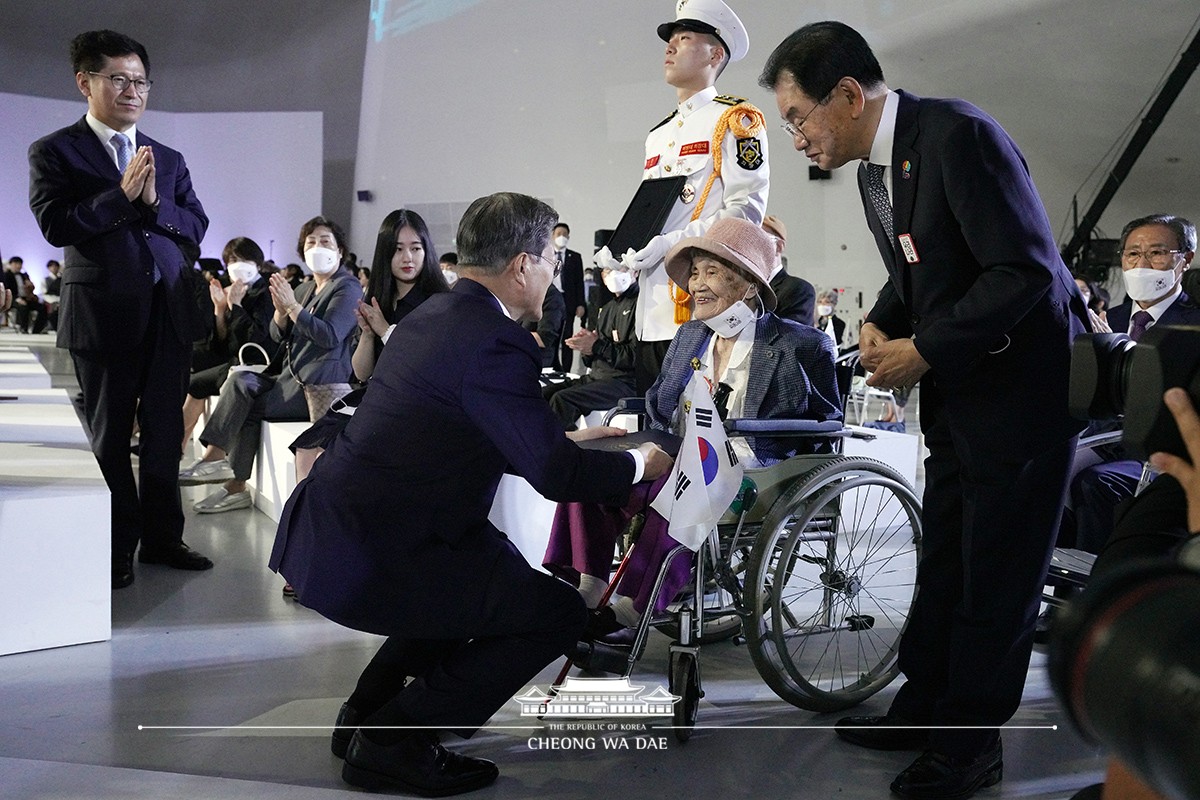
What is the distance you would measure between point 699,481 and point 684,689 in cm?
43

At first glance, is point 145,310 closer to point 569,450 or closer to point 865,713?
point 569,450

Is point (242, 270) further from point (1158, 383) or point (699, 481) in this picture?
point (1158, 383)

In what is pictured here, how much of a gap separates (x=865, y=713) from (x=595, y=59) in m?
7.59

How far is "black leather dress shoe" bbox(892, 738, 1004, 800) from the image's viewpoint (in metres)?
1.88

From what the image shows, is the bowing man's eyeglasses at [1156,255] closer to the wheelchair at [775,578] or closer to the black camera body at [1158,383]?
the wheelchair at [775,578]

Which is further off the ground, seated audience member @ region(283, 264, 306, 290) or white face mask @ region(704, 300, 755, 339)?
white face mask @ region(704, 300, 755, 339)

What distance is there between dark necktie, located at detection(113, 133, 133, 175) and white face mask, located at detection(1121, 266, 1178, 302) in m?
3.18

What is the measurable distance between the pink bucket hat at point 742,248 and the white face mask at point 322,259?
2.07m

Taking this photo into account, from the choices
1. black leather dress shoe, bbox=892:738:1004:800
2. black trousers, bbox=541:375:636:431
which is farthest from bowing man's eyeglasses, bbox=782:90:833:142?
black trousers, bbox=541:375:636:431

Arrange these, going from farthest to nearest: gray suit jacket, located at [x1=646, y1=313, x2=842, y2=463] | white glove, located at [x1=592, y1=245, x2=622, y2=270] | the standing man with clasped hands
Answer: the standing man with clasped hands, white glove, located at [x1=592, y1=245, x2=622, y2=270], gray suit jacket, located at [x1=646, y1=313, x2=842, y2=463]

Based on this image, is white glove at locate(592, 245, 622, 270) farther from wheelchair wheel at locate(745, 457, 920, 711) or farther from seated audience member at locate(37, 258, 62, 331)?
seated audience member at locate(37, 258, 62, 331)

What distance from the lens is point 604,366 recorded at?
5.00 meters

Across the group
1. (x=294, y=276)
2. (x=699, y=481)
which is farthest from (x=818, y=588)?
(x=294, y=276)

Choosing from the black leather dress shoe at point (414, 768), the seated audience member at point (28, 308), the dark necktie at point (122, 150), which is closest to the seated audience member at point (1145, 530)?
the black leather dress shoe at point (414, 768)
